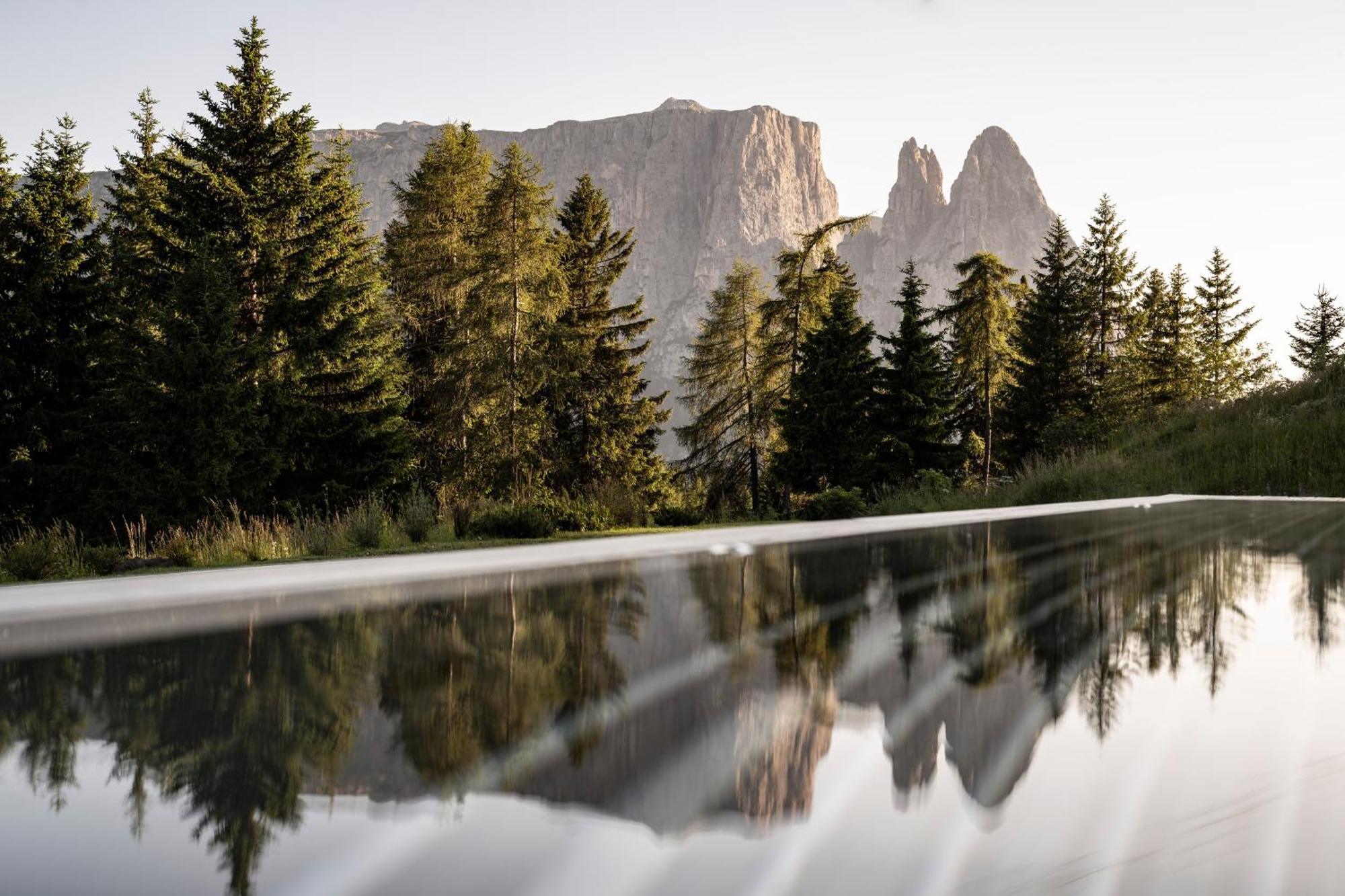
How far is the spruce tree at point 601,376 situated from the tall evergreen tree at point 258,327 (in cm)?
641

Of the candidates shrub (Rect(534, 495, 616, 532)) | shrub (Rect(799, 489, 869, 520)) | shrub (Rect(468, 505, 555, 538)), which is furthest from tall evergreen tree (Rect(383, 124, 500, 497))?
shrub (Rect(468, 505, 555, 538))

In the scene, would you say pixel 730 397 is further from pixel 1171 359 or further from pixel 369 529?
pixel 369 529

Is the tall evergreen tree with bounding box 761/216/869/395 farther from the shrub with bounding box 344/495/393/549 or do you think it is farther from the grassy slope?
the shrub with bounding box 344/495/393/549

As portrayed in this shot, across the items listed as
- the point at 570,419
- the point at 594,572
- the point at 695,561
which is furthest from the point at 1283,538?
the point at 570,419

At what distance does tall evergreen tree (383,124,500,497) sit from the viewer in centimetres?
2678

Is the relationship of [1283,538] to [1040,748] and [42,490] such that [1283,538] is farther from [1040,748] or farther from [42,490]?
[42,490]

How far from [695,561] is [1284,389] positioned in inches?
801

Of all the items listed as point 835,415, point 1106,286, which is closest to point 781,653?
point 835,415

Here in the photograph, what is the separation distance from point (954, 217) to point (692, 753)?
646 feet

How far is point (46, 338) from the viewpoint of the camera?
91.2 feet

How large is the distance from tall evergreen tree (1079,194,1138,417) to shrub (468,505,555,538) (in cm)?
3409

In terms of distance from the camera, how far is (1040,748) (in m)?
2.55

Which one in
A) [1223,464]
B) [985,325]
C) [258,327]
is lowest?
[1223,464]

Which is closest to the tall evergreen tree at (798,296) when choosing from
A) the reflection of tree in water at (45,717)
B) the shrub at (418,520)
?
the shrub at (418,520)
